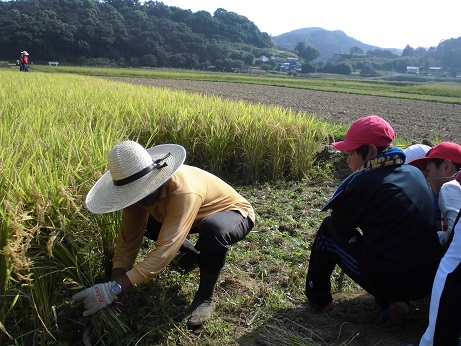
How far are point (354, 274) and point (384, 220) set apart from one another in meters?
0.34

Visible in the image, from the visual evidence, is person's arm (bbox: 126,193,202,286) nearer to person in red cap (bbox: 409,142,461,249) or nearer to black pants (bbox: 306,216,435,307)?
black pants (bbox: 306,216,435,307)

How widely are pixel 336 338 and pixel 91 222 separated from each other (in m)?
1.38

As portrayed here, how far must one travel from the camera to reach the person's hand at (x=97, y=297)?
5.97 feet

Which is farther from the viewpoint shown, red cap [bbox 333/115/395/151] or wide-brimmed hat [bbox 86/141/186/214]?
red cap [bbox 333/115/395/151]

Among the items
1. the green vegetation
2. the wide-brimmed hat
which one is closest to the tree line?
the green vegetation

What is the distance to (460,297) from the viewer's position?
152 centimetres

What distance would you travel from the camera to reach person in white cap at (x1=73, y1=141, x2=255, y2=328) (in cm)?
187

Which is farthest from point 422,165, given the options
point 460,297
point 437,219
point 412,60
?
point 412,60

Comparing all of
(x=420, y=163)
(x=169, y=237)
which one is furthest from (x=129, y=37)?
(x=169, y=237)

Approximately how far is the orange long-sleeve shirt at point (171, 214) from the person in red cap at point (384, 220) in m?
0.63

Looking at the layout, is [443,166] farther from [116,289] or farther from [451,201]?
[116,289]

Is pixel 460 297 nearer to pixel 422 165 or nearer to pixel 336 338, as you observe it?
pixel 336 338

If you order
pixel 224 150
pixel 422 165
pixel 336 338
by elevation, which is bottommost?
pixel 336 338

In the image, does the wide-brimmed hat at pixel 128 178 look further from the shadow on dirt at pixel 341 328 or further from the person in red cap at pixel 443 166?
the person in red cap at pixel 443 166
